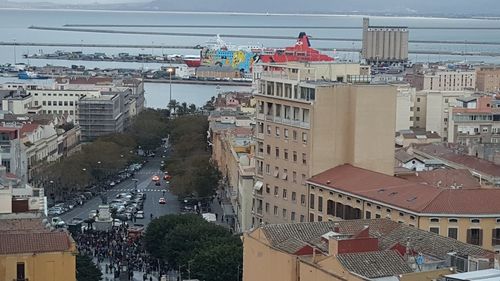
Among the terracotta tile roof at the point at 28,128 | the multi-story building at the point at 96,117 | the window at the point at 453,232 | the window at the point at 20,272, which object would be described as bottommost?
the multi-story building at the point at 96,117

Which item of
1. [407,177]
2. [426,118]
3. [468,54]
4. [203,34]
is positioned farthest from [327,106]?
[203,34]

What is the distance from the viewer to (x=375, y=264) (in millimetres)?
11750

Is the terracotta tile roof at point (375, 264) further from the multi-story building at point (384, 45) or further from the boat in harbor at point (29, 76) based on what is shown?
the multi-story building at point (384, 45)

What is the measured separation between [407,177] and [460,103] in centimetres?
1525

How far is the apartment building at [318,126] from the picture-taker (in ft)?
65.3

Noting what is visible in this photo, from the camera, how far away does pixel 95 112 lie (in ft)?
151

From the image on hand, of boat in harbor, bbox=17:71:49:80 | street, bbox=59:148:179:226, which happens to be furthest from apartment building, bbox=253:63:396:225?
boat in harbor, bbox=17:71:49:80

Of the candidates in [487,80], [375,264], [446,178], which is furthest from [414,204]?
[487,80]

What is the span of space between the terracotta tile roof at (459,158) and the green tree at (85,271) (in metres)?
9.39

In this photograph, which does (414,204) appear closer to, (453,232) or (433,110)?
(453,232)

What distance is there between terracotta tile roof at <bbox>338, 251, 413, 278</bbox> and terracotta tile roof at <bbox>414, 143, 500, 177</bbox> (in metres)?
11.9

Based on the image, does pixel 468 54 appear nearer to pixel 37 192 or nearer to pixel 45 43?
pixel 45 43

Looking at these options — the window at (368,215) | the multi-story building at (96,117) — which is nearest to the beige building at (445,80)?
the multi-story building at (96,117)

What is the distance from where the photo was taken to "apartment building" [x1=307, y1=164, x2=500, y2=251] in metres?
16.8
